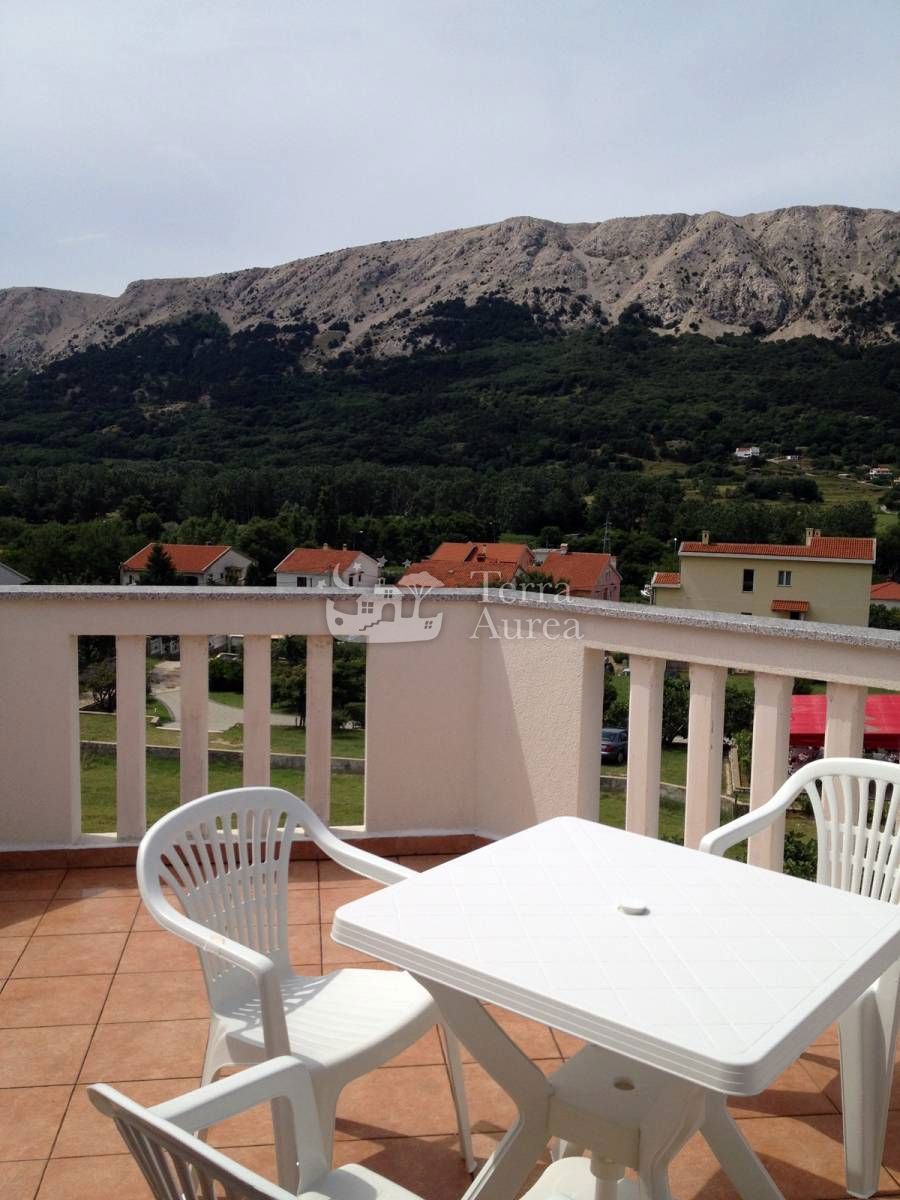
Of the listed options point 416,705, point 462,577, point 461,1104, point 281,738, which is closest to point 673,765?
point 281,738

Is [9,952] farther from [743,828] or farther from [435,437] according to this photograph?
[435,437]

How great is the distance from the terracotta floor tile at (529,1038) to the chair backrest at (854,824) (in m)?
0.79

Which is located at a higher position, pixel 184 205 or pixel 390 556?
pixel 184 205

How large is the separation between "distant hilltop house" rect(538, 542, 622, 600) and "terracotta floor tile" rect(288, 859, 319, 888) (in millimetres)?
12546

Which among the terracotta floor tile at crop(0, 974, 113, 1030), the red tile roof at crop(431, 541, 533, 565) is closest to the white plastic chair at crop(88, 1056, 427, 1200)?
the terracotta floor tile at crop(0, 974, 113, 1030)

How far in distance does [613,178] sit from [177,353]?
29340 millimetres

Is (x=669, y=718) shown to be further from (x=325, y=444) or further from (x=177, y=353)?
(x=177, y=353)

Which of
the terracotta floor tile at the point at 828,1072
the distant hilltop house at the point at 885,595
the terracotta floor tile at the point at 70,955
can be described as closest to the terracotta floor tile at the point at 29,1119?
the terracotta floor tile at the point at 70,955

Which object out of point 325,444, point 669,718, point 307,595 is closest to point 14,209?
point 307,595

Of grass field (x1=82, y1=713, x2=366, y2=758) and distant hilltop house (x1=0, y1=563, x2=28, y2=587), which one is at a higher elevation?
distant hilltop house (x1=0, y1=563, x2=28, y2=587)

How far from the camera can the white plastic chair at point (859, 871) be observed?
1.84 metres

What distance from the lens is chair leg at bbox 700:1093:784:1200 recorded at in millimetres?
1566

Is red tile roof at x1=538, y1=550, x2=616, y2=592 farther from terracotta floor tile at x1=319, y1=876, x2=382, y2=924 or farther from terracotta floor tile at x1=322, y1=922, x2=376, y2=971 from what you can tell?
terracotta floor tile at x1=322, y1=922, x2=376, y2=971

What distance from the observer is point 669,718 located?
68.0ft
